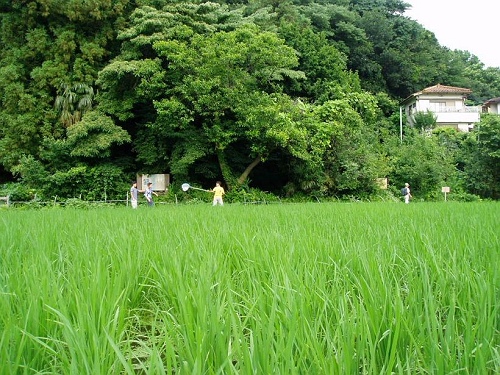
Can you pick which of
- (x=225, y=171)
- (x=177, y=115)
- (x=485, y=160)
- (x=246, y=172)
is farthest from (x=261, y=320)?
(x=485, y=160)

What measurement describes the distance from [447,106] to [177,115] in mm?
23022

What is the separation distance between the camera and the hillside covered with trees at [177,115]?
14914 mm

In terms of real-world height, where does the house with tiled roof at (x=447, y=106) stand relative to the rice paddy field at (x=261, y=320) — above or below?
above

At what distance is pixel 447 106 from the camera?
96.3 ft

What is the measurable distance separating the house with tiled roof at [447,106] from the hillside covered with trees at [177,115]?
11.0 metres

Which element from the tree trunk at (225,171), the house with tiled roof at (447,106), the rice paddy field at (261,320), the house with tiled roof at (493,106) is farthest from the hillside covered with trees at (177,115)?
the house with tiled roof at (493,106)

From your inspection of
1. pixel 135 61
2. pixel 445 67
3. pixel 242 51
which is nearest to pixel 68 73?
pixel 135 61

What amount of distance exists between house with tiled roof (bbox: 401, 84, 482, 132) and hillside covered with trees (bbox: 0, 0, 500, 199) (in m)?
11.0

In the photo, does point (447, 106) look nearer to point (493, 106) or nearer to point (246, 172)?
point (493, 106)

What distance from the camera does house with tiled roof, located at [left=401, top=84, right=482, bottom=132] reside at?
94.0 feet

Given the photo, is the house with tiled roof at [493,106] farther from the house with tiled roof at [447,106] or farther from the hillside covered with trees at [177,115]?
the hillside covered with trees at [177,115]

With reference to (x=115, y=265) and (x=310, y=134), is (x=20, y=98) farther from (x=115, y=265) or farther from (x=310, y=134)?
(x=115, y=265)

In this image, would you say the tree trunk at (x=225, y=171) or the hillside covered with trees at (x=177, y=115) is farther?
the tree trunk at (x=225, y=171)

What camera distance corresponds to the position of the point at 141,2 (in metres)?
17.6
